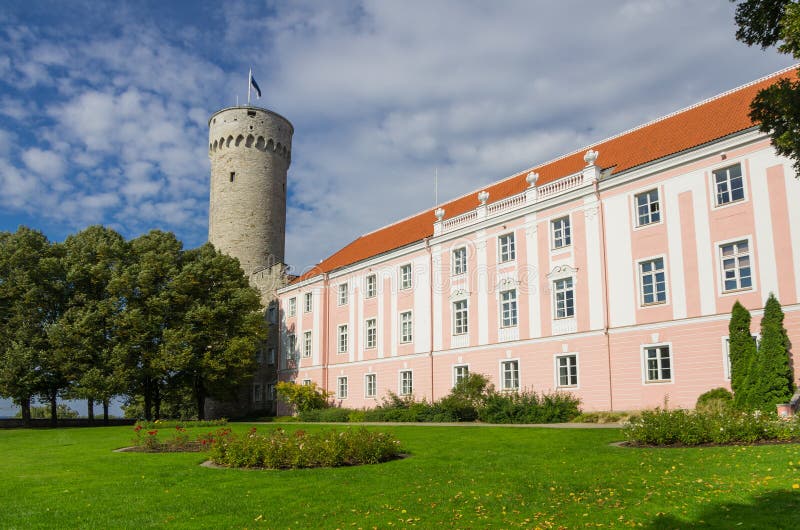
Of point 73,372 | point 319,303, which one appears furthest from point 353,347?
point 73,372

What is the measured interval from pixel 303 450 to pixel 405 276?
23954 millimetres

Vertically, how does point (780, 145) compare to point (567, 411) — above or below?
above

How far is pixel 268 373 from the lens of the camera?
48.4 metres

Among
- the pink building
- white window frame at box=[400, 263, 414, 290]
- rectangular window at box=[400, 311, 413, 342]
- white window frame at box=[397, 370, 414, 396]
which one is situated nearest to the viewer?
the pink building

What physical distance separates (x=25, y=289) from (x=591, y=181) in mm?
30176

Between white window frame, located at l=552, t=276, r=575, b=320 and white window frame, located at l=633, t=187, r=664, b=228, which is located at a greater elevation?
white window frame, located at l=633, t=187, r=664, b=228

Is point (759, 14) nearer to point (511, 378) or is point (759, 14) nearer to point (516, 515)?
point (516, 515)

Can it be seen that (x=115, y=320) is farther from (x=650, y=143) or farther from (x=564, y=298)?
(x=650, y=143)

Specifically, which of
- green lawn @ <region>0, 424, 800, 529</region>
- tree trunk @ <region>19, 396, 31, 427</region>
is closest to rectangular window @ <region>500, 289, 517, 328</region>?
green lawn @ <region>0, 424, 800, 529</region>

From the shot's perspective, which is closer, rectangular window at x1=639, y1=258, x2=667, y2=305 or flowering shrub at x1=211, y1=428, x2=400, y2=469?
flowering shrub at x1=211, y1=428, x2=400, y2=469

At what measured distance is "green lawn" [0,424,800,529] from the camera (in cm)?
836

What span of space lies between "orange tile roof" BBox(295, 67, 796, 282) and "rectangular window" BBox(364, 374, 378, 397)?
7.09 metres

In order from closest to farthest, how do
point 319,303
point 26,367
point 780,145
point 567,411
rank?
point 780,145 → point 567,411 → point 26,367 → point 319,303

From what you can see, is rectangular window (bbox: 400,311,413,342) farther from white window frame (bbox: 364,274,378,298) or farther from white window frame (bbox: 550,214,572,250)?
white window frame (bbox: 550,214,572,250)
